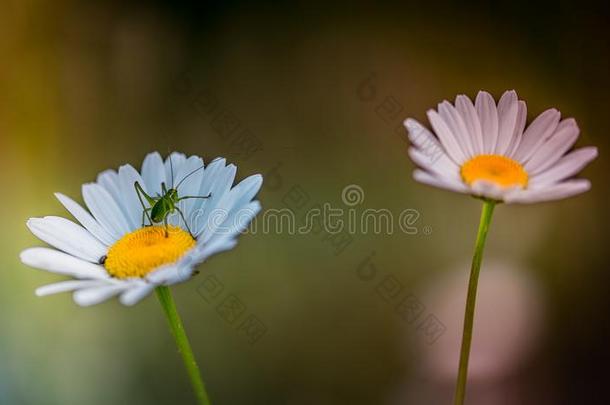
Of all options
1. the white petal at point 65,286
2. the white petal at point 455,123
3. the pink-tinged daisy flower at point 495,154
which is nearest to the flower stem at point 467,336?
the pink-tinged daisy flower at point 495,154

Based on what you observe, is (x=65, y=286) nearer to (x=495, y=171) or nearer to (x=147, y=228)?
(x=147, y=228)

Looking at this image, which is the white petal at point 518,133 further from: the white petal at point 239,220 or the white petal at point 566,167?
the white petal at point 239,220

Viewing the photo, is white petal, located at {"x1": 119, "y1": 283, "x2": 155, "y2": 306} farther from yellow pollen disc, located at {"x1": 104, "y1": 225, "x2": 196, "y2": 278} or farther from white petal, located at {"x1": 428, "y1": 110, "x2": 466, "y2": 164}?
white petal, located at {"x1": 428, "y1": 110, "x2": 466, "y2": 164}

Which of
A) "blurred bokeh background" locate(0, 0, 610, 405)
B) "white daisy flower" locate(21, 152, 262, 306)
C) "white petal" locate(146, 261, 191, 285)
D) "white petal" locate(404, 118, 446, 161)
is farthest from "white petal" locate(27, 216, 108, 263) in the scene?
"blurred bokeh background" locate(0, 0, 610, 405)

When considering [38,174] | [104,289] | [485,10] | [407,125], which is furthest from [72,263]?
[485,10]

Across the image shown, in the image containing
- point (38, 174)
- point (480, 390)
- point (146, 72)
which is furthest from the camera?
point (146, 72)

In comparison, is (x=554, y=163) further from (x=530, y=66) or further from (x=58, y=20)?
(x=58, y=20)
